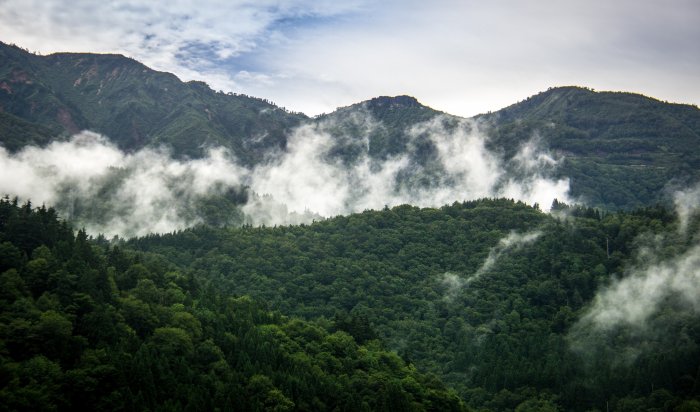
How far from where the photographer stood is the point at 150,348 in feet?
383

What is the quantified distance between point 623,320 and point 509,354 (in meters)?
37.2

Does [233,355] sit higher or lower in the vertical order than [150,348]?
lower

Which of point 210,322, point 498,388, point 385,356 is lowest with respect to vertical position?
point 498,388

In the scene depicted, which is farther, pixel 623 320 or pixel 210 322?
pixel 623 320

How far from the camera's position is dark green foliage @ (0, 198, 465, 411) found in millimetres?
101000

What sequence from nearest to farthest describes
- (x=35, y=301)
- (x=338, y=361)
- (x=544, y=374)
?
1. (x=35, y=301)
2. (x=338, y=361)
3. (x=544, y=374)

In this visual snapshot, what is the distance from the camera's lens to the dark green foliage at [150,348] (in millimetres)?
101000

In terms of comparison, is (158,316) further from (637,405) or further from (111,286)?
(637,405)

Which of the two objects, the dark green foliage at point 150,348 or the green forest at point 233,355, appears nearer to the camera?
the dark green foliage at point 150,348

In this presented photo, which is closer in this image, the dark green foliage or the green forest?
the dark green foliage

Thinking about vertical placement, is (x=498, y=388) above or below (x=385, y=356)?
below

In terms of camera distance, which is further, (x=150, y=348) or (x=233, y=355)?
(x=233, y=355)

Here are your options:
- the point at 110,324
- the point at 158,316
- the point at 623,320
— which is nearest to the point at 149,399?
the point at 110,324

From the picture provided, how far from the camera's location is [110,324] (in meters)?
116
